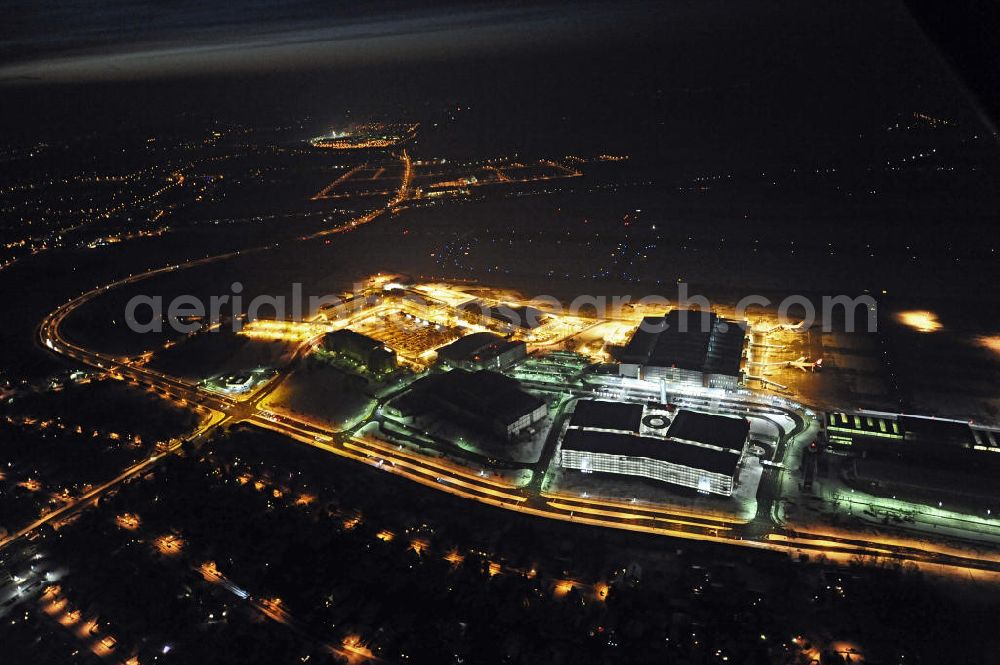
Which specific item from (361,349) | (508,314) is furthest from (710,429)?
(361,349)

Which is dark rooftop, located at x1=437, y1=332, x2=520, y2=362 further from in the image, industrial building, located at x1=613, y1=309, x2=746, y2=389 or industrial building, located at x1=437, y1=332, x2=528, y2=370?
industrial building, located at x1=613, y1=309, x2=746, y2=389

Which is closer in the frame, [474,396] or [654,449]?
[654,449]

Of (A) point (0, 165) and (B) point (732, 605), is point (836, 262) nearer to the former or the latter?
(B) point (732, 605)

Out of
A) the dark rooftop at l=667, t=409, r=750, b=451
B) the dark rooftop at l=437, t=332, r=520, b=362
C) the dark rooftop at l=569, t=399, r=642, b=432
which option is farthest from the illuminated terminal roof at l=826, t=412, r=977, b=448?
the dark rooftop at l=437, t=332, r=520, b=362

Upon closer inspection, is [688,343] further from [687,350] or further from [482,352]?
[482,352]

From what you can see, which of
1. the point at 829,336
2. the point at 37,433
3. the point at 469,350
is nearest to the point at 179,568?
the point at 37,433
